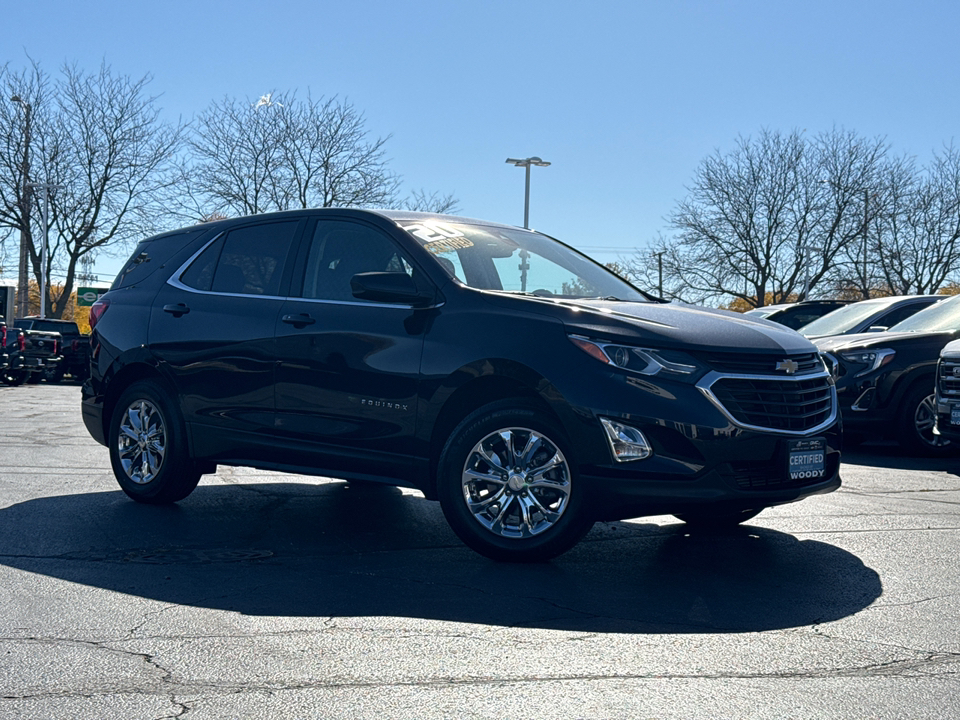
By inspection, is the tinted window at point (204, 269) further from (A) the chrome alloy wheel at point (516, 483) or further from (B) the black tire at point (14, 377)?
(B) the black tire at point (14, 377)

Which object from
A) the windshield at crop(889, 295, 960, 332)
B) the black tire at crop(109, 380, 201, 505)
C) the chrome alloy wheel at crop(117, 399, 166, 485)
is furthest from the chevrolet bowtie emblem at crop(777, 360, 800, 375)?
the windshield at crop(889, 295, 960, 332)

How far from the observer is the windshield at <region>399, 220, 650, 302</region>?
588 cm

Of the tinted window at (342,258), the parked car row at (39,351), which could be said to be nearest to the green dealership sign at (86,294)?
the parked car row at (39,351)

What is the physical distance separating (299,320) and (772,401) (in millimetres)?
2660

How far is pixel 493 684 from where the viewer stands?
3449 mm

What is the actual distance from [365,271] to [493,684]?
127 inches

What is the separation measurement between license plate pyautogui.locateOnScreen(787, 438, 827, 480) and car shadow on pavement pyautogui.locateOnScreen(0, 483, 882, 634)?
0.46 m

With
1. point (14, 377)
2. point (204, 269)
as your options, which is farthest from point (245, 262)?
point (14, 377)

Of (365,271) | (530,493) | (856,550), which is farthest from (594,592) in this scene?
(365,271)

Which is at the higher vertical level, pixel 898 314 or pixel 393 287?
pixel 898 314

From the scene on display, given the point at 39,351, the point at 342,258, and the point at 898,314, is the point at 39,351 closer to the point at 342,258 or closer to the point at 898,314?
the point at 898,314

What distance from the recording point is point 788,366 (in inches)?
205

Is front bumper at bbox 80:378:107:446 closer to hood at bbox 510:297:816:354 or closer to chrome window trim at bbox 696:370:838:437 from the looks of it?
hood at bbox 510:297:816:354

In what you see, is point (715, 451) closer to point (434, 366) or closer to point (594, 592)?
point (594, 592)
